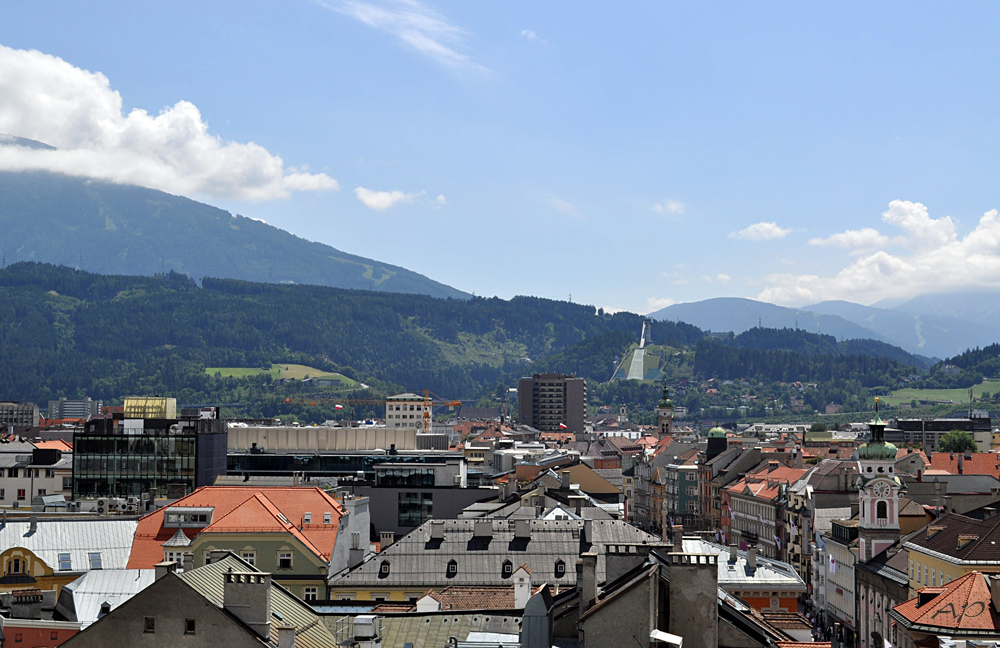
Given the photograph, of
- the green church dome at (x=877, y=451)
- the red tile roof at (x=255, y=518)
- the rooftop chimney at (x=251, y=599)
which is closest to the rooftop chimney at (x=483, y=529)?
the red tile roof at (x=255, y=518)

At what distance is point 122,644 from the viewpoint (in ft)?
124

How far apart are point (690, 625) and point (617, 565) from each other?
3766 mm

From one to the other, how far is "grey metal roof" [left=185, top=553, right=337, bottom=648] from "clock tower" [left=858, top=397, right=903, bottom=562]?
6856cm

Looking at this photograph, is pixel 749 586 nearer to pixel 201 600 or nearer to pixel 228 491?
pixel 228 491

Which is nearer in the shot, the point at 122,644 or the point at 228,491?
the point at 122,644

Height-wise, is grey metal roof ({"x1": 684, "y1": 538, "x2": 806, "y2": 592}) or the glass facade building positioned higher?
the glass facade building

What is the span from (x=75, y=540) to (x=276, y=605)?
4125 centimetres

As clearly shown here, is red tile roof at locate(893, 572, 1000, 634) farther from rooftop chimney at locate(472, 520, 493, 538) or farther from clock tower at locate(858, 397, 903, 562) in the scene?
clock tower at locate(858, 397, 903, 562)

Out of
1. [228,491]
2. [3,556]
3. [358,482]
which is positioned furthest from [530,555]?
[358,482]

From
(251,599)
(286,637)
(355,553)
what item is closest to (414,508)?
(355,553)

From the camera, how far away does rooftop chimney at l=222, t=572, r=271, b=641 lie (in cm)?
3800

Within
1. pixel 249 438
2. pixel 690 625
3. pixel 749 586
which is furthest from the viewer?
pixel 249 438

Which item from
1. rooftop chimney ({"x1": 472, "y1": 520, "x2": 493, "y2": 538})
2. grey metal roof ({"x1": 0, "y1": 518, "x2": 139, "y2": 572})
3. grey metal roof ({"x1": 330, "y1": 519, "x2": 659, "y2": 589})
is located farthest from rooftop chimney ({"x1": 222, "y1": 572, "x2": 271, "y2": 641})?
grey metal roof ({"x1": 0, "y1": 518, "x2": 139, "y2": 572})

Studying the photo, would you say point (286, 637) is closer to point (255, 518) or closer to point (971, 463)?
point (255, 518)
